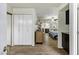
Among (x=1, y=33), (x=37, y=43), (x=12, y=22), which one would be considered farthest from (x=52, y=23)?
(x=1, y=33)

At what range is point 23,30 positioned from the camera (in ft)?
26.4

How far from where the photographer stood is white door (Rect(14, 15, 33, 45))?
7.97m

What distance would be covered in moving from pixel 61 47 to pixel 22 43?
7.78 feet

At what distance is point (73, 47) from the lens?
3.57 meters

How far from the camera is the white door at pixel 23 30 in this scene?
26.1ft

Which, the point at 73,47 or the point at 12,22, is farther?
the point at 12,22

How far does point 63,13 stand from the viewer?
682 cm

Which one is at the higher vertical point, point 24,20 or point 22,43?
point 24,20

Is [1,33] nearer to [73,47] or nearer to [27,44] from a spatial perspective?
[73,47]

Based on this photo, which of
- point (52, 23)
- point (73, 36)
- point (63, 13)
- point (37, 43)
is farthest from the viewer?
point (52, 23)

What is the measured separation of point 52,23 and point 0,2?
53.2 feet

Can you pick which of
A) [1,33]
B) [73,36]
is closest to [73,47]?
[73,36]

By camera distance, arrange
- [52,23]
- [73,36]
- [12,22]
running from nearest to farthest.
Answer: [73,36], [12,22], [52,23]

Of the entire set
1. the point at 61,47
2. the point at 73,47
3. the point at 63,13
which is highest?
the point at 63,13
